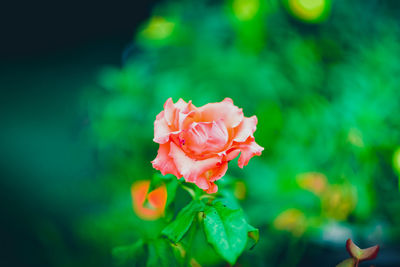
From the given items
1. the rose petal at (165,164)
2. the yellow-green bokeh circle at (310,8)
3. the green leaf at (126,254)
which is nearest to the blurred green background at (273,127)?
the yellow-green bokeh circle at (310,8)

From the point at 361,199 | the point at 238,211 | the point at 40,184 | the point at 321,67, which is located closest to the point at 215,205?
the point at 238,211

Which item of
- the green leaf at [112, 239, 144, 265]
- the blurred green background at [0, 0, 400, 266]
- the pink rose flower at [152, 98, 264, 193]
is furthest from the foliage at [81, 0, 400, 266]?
the pink rose flower at [152, 98, 264, 193]

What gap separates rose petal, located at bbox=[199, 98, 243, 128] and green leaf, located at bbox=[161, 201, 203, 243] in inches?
5.7

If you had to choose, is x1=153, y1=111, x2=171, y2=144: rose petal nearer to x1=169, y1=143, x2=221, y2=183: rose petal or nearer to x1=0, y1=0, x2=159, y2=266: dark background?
x1=169, y1=143, x2=221, y2=183: rose petal

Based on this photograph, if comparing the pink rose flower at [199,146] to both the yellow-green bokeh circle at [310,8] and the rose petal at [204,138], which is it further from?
the yellow-green bokeh circle at [310,8]

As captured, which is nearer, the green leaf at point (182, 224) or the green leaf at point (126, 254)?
the green leaf at point (182, 224)

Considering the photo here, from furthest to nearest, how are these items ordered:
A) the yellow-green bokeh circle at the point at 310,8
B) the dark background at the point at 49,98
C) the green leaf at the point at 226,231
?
the dark background at the point at 49,98, the yellow-green bokeh circle at the point at 310,8, the green leaf at the point at 226,231

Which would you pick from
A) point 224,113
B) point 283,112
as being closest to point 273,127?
point 283,112

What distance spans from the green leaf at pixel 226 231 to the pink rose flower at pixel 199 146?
51mm

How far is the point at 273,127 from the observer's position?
1426 millimetres

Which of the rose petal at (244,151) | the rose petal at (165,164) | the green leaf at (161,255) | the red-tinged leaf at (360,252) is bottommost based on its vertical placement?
the red-tinged leaf at (360,252)

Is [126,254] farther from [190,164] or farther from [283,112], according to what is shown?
[283,112]

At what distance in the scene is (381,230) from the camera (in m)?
1.24

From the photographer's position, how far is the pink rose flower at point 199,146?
0.59m
